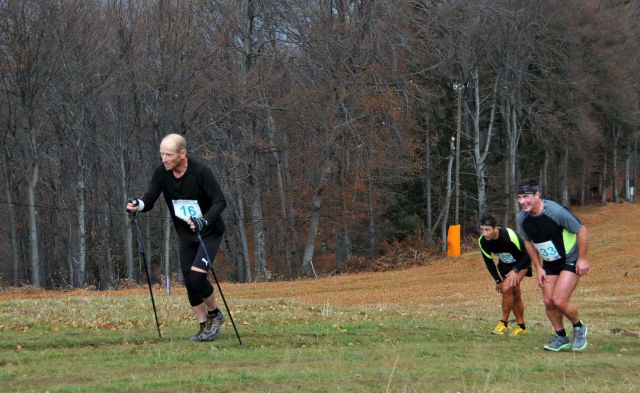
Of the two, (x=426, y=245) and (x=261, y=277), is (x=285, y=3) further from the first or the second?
(x=426, y=245)

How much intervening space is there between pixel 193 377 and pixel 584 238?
204 inches

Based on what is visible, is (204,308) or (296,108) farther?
(296,108)

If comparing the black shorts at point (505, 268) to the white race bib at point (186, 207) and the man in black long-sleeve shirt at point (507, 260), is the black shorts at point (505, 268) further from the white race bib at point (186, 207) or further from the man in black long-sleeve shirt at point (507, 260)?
the white race bib at point (186, 207)

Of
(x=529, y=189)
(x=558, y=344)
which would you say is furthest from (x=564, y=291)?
(x=529, y=189)

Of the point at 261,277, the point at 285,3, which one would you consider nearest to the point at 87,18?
the point at 285,3

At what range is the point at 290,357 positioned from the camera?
796 cm

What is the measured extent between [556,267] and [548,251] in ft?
0.80

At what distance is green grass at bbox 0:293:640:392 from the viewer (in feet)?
21.4

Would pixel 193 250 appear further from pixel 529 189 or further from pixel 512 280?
pixel 512 280

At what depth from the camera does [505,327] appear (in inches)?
460

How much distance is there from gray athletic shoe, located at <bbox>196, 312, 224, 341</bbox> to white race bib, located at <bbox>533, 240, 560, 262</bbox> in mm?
4079

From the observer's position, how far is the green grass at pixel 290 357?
21.4ft

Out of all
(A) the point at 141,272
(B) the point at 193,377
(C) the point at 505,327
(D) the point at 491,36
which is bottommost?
(A) the point at 141,272

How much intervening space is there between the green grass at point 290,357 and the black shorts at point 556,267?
1.00 m
